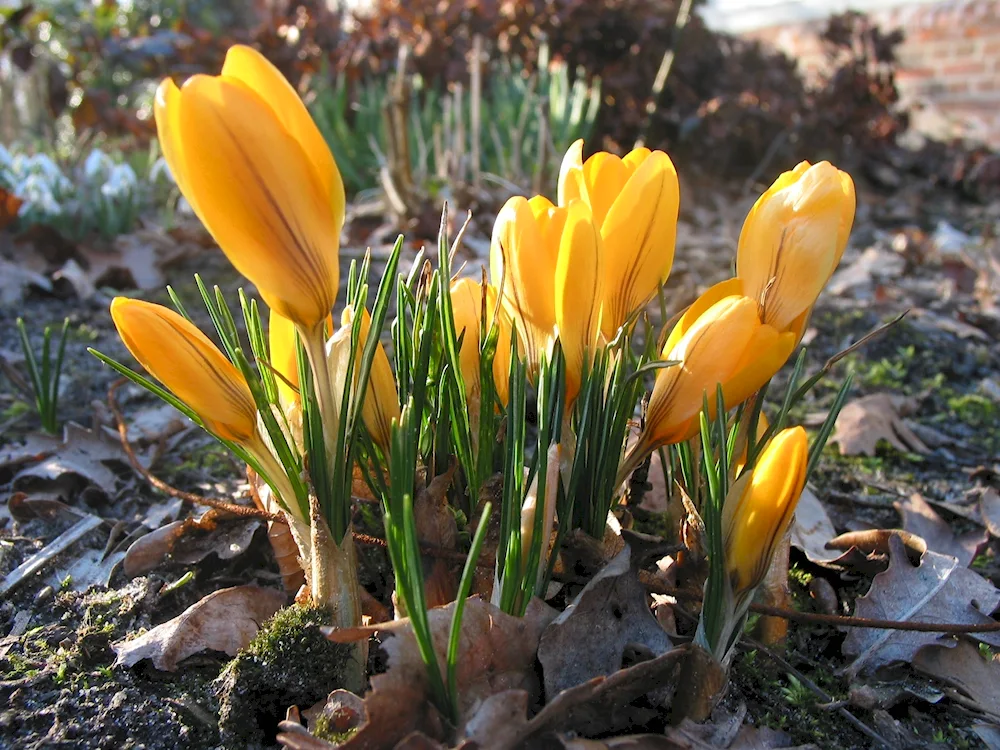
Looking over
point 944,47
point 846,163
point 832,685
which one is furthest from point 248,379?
point 944,47

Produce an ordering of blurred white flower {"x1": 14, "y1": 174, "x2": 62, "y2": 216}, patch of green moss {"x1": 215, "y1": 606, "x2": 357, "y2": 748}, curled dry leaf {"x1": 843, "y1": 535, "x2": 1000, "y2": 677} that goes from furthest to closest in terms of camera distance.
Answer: blurred white flower {"x1": 14, "y1": 174, "x2": 62, "y2": 216}, curled dry leaf {"x1": 843, "y1": 535, "x2": 1000, "y2": 677}, patch of green moss {"x1": 215, "y1": 606, "x2": 357, "y2": 748}

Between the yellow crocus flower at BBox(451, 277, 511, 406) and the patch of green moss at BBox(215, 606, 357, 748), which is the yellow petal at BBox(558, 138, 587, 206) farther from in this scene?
the patch of green moss at BBox(215, 606, 357, 748)

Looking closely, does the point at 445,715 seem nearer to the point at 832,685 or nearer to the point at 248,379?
the point at 248,379

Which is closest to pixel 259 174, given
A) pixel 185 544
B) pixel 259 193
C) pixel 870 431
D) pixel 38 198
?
pixel 259 193

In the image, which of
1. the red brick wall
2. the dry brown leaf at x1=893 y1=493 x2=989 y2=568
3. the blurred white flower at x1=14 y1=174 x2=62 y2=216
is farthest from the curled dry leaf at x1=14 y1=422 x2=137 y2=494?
the red brick wall

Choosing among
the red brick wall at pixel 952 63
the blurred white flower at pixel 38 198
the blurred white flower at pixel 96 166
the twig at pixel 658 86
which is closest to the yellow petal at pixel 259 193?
the blurred white flower at pixel 38 198
